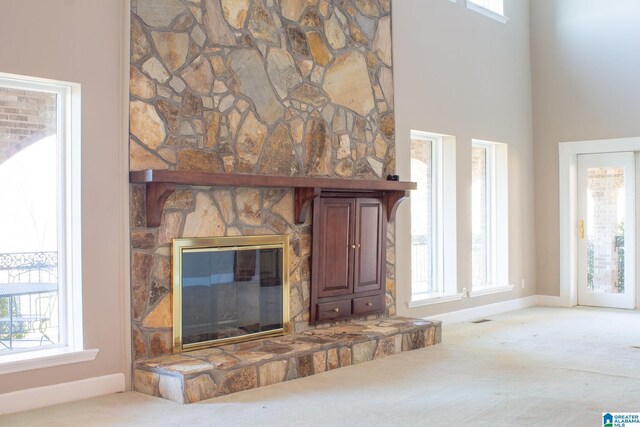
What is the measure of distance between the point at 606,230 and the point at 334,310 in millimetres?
4304

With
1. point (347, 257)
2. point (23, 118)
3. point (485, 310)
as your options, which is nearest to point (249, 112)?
point (347, 257)

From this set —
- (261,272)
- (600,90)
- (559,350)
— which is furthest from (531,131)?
(261,272)

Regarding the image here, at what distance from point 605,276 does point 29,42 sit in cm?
722

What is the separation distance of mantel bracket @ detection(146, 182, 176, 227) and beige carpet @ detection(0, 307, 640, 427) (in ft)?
3.89

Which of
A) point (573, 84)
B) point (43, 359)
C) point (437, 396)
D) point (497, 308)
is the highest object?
point (573, 84)

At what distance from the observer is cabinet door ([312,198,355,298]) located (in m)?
6.23

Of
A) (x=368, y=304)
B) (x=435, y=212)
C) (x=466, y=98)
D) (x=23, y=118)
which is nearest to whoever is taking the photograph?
(x=23, y=118)

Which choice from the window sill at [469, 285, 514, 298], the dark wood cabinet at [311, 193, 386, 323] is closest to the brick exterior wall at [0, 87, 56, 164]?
the dark wood cabinet at [311, 193, 386, 323]

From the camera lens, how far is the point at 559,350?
20.3 feet

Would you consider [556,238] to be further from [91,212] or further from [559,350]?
[91,212]

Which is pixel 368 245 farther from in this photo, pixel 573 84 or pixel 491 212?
pixel 573 84

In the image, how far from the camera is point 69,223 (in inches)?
185

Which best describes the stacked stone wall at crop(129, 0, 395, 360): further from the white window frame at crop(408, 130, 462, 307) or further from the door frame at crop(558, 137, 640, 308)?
the door frame at crop(558, 137, 640, 308)

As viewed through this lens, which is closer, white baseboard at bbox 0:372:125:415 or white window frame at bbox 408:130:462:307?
white baseboard at bbox 0:372:125:415
